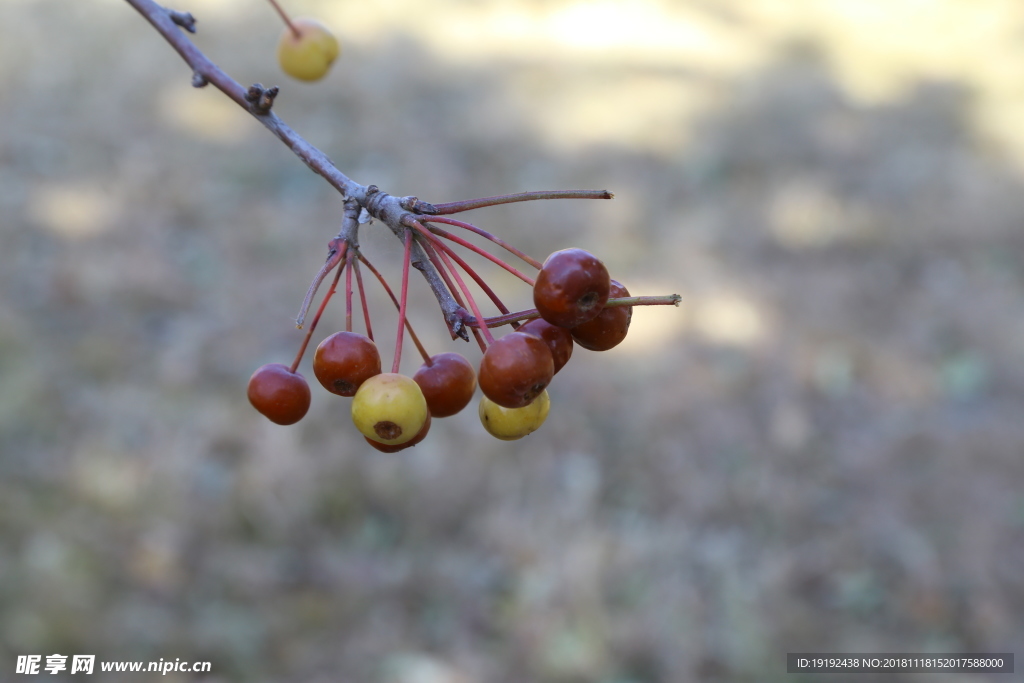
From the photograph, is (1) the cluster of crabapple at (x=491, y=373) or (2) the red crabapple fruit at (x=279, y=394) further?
(2) the red crabapple fruit at (x=279, y=394)

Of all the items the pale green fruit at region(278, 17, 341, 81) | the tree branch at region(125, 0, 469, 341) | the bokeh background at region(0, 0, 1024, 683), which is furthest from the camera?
the bokeh background at region(0, 0, 1024, 683)

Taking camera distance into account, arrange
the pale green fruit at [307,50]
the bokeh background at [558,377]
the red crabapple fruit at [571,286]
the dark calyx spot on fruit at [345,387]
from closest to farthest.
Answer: the red crabapple fruit at [571,286], the dark calyx spot on fruit at [345,387], the pale green fruit at [307,50], the bokeh background at [558,377]

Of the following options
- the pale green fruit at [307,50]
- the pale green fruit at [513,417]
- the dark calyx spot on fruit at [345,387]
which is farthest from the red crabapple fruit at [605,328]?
the pale green fruit at [307,50]

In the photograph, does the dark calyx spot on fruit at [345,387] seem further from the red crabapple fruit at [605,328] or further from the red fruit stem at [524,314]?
the red crabapple fruit at [605,328]

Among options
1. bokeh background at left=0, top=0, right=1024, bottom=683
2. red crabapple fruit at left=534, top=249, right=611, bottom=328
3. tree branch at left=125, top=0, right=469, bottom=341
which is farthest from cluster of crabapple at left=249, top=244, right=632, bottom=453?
bokeh background at left=0, top=0, right=1024, bottom=683

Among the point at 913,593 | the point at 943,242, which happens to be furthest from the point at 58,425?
the point at 943,242

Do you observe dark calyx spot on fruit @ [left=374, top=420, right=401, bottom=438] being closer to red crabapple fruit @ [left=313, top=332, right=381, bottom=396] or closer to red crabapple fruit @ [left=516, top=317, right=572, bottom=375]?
red crabapple fruit @ [left=313, top=332, right=381, bottom=396]

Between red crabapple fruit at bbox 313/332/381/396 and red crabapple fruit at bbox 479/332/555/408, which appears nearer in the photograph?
red crabapple fruit at bbox 479/332/555/408
